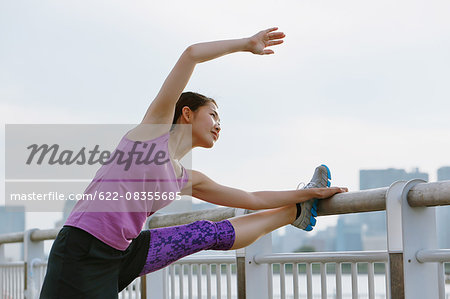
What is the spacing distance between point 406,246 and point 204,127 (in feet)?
2.81

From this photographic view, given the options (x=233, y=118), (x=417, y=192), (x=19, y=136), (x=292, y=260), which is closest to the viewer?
(x=417, y=192)

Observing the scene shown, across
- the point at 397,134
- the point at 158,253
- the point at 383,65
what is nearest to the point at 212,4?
the point at 158,253

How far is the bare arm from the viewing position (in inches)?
95.3

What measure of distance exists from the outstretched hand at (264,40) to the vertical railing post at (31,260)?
8.09ft

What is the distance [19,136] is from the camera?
460 centimetres

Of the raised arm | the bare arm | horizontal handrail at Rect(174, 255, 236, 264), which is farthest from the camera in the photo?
horizontal handrail at Rect(174, 255, 236, 264)

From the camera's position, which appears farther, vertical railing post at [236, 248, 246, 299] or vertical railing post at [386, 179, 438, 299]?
vertical railing post at [236, 248, 246, 299]

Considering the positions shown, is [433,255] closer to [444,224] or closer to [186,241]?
[186,241]

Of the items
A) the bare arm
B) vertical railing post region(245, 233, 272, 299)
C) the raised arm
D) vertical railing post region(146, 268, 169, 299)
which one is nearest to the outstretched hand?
the raised arm

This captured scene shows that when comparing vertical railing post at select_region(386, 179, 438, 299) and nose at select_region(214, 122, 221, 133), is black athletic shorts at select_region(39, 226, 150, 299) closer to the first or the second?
nose at select_region(214, 122, 221, 133)

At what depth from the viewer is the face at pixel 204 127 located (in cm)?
257

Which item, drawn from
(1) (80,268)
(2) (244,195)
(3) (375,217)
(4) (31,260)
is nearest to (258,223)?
(2) (244,195)

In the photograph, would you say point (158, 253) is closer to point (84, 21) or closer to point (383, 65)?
point (84, 21)

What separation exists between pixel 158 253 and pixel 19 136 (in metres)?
2.37
